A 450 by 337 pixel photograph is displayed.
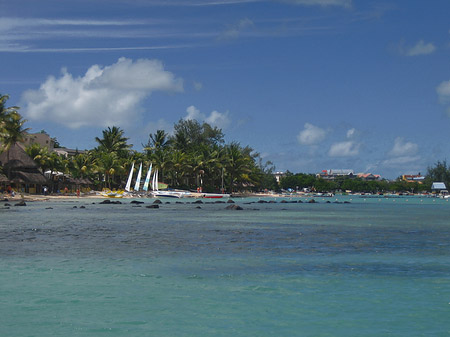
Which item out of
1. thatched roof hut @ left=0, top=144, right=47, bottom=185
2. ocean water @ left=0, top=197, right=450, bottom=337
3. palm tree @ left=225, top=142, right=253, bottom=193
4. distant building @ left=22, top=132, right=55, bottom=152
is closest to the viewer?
ocean water @ left=0, top=197, right=450, bottom=337

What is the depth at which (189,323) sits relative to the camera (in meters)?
9.56

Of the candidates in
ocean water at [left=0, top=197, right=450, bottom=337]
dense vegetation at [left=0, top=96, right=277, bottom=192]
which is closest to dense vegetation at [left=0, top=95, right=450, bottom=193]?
dense vegetation at [left=0, top=96, right=277, bottom=192]

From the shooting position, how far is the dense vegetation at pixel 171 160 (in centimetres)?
9350

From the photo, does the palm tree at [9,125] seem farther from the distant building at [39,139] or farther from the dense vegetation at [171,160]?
the distant building at [39,139]

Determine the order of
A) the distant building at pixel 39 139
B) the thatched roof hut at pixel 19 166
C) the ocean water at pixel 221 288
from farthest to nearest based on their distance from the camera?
the distant building at pixel 39 139
the thatched roof hut at pixel 19 166
the ocean water at pixel 221 288

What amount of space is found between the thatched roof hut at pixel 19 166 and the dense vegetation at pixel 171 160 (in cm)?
298

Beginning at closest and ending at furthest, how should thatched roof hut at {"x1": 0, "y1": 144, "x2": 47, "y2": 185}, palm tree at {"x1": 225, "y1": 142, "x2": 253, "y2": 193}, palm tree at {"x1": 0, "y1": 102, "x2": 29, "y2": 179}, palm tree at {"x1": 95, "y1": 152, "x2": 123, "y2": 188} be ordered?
1. palm tree at {"x1": 0, "y1": 102, "x2": 29, "y2": 179}
2. thatched roof hut at {"x1": 0, "y1": 144, "x2": 47, "y2": 185}
3. palm tree at {"x1": 95, "y1": 152, "x2": 123, "y2": 188}
4. palm tree at {"x1": 225, "y1": 142, "x2": 253, "y2": 193}

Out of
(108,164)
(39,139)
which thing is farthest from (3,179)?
(39,139)

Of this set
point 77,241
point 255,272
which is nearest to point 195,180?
point 77,241

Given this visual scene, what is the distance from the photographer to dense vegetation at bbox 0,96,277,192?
9350cm

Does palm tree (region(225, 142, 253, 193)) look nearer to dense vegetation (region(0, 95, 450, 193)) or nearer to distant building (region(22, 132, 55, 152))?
dense vegetation (region(0, 95, 450, 193))

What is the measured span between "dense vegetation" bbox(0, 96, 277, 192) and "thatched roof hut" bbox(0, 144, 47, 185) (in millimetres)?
2981

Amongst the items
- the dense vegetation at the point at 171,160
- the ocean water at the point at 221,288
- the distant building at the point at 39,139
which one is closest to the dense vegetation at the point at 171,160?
the dense vegetation at the point at 171,160

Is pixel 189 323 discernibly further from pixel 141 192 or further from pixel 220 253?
pixel 141 192
